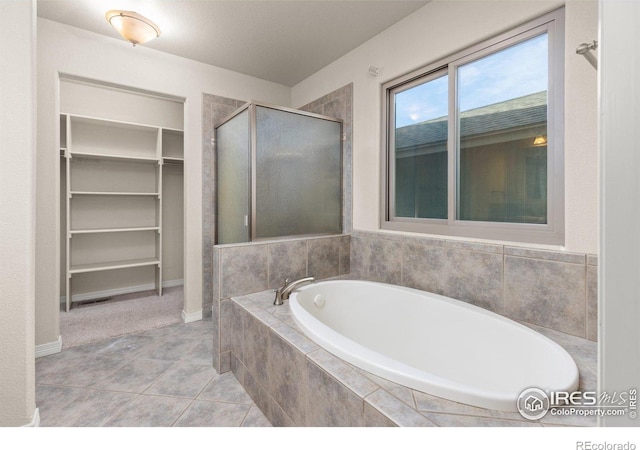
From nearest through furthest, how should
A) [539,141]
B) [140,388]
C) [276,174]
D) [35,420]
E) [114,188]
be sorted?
[35,420]
[539,141]
[140,388]
[276,174]
[114,188]

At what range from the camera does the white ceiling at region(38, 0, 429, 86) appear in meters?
1.97

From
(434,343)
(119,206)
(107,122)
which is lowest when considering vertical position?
(434,343)

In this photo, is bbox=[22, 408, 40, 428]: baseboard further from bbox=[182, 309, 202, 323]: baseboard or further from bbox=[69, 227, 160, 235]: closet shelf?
bbox=[69, 227, 160, 235]: closet shelf

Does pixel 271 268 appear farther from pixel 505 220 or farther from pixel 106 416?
pixel 505 220

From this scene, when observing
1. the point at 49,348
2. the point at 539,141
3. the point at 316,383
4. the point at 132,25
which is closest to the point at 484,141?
the point at 539,141

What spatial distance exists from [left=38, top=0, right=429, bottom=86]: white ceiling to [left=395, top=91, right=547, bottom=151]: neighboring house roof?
0.84m

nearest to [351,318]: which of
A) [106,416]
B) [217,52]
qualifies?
[106,416]

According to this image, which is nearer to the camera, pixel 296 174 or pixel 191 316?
pixel 296 174

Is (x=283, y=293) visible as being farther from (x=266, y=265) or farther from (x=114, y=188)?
(x=114, y=188)

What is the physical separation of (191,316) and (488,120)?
296 cm

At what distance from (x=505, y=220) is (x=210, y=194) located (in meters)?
2.51

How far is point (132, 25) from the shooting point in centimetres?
194

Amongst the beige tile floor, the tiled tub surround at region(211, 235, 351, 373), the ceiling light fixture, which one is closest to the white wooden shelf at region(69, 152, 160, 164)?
the beige tile floor

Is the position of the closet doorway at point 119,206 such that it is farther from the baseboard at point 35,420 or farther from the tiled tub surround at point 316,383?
the tiled tub surround at point 316,383
